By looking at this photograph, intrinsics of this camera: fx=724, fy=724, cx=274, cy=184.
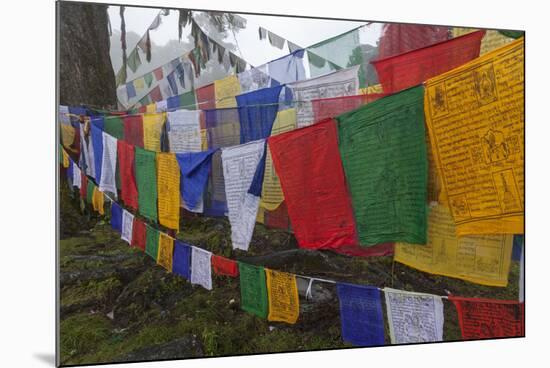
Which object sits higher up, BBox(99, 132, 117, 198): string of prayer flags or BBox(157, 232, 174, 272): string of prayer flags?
BBox(99, 132, 117, 198): string of prayer flags

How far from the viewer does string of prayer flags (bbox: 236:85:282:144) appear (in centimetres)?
382

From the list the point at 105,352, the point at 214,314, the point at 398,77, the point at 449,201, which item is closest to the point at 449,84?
the point at 398,77

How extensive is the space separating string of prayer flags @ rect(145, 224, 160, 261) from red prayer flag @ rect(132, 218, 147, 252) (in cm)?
2

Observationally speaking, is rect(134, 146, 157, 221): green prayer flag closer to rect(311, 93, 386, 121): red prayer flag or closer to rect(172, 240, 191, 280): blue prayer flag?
rect(172, 240, 191, 280): blue prayer flag

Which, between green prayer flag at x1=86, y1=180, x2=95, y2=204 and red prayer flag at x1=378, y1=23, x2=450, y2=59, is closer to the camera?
green prayer flag at x1=86, y1=180, x2=95, y2=204

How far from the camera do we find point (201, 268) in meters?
3.84

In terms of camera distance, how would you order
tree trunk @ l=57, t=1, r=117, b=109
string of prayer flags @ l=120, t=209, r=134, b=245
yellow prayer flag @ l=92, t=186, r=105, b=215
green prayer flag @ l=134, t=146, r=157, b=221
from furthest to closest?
green prayer flag @ l=134, t=146, r=157, b=221, string of prayer flags @ l=120, t=209, r=134, b=245, yellow prayer flag @ l=92, t=186, r=105, b=215, tree trunk @ l=57, t=1, r=117, b=109

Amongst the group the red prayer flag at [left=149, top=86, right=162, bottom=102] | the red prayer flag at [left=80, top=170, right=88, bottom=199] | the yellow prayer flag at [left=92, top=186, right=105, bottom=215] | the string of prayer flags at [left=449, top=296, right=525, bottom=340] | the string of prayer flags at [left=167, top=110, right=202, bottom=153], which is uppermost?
the red prayer flag at [left=149, top=86, right=162, bottom=102]

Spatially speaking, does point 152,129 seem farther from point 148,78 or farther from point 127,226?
point 127,226

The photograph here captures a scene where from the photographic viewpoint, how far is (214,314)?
3.79 m

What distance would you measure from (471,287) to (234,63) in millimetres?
1748

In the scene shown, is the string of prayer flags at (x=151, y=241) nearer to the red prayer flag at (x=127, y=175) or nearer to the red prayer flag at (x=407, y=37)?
the red prayer flag at (x=127, y=175)

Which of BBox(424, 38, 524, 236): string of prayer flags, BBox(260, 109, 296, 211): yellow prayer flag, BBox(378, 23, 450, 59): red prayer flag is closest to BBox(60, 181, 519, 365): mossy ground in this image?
BBox(260, 109, 296, 211): yellow prayer flag

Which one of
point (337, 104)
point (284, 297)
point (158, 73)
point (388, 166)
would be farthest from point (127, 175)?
point (388, 166)
